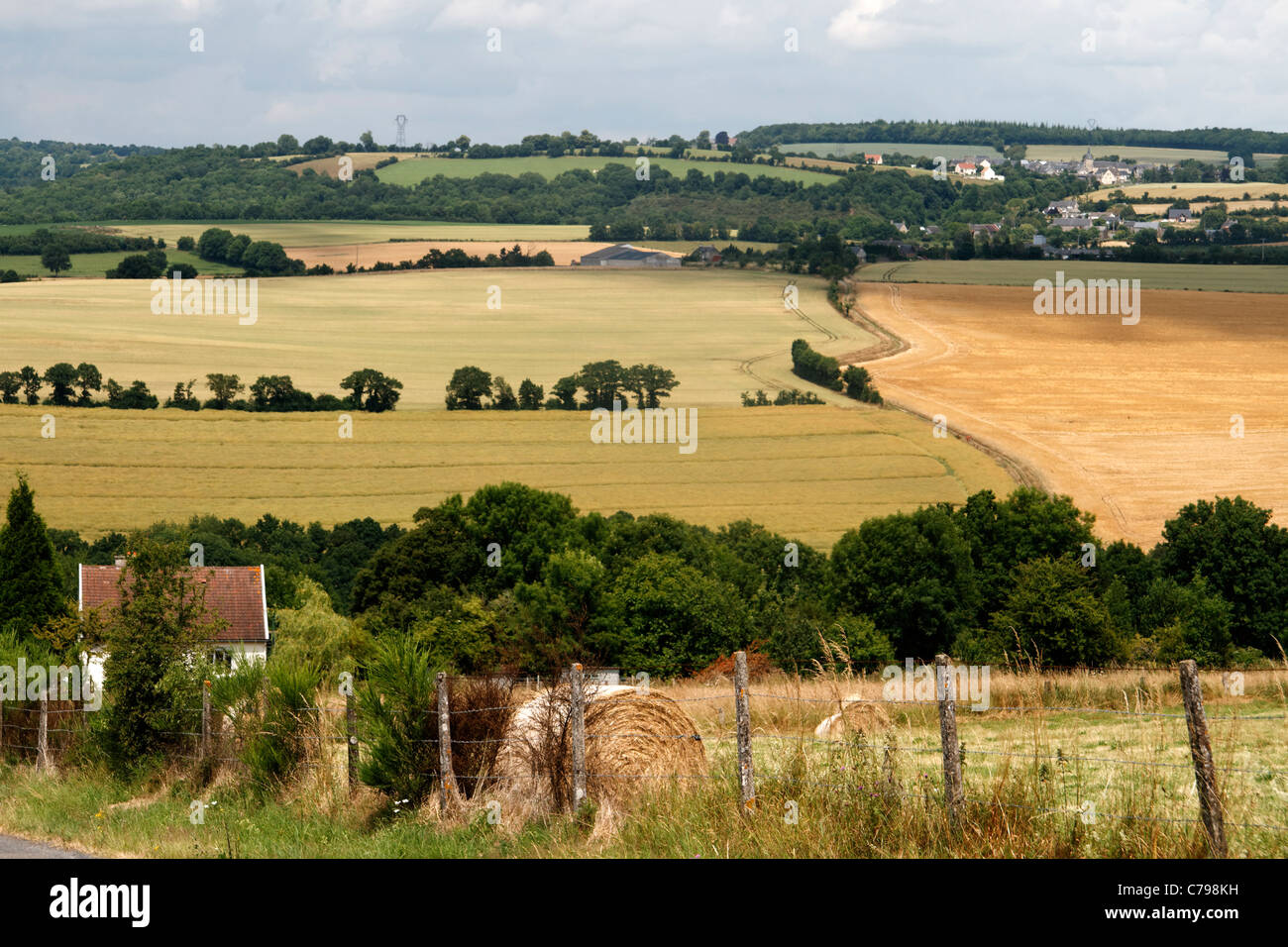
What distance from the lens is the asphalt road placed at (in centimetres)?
1114

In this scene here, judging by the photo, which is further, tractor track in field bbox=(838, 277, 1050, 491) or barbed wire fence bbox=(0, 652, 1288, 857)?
tractor track in field bbox=(838, 277, 1050, 491)

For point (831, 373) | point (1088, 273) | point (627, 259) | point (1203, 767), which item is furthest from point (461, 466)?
point (627, 259)

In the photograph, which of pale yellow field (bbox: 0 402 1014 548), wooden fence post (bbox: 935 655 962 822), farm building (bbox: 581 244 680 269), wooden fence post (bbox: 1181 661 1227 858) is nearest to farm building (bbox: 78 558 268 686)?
pale yellow field (bbox: 0 402 1014 548)

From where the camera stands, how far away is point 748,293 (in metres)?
127

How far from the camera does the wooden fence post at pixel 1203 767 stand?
24.7 ft

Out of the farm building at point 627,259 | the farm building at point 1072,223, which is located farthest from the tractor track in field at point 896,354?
the farm building at point 1072,223

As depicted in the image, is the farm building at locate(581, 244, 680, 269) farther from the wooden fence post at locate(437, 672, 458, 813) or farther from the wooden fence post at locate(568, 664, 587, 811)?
the wooden fence post at locate(568, 664, 587, 811)

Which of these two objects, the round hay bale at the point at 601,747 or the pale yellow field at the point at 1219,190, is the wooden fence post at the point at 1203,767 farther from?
the pale yellow field at the point at 1219,190

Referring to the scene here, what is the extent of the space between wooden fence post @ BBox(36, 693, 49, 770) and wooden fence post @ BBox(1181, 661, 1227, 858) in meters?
13.7

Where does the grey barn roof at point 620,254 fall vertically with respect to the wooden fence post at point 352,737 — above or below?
above

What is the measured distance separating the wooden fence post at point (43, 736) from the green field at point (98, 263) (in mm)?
128859

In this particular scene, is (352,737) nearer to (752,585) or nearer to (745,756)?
(745,756)
